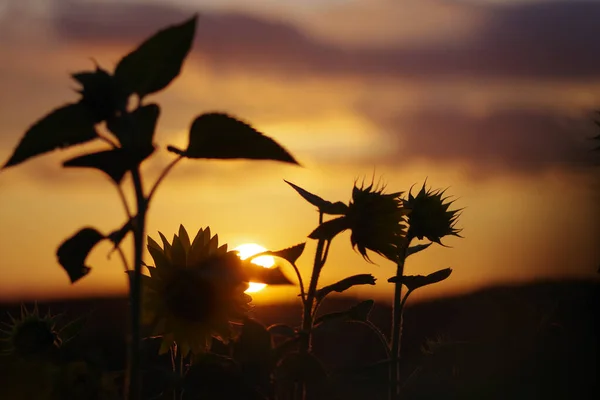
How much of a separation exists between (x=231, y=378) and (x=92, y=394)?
0.70 feet

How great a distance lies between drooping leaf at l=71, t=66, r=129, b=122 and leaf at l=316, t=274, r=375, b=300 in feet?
1.85

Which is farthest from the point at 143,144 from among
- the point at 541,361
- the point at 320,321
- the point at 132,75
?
the point at 541,361

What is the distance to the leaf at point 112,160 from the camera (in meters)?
1.18

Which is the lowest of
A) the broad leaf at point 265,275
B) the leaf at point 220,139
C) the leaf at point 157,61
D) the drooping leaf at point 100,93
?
the broad leaf at point 265,275

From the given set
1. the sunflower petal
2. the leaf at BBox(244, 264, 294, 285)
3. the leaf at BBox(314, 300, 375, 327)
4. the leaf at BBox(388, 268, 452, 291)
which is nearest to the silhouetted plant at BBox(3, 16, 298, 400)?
the leaf at BBox(244, 264, 294, 285)

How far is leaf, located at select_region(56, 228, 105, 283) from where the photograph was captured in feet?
4.26

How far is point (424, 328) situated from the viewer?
2.87m

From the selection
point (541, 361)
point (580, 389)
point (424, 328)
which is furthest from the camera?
point (424, 328)

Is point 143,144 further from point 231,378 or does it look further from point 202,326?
point 202,326

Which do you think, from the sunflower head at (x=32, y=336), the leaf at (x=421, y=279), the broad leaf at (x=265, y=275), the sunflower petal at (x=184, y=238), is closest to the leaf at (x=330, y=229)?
the broad leaf at (x=265, y=275)

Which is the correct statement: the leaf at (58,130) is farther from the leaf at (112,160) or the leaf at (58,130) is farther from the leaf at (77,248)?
the leaf at (77,248)

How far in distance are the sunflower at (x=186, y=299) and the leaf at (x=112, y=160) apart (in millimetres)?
336

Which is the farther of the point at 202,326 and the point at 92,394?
the point at 202,326

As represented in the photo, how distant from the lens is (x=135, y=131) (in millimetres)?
1181
